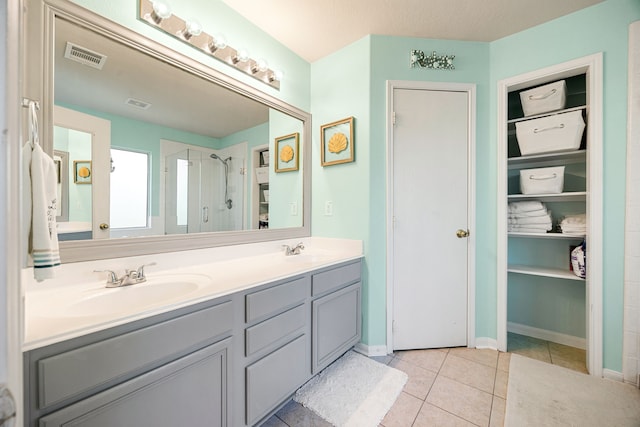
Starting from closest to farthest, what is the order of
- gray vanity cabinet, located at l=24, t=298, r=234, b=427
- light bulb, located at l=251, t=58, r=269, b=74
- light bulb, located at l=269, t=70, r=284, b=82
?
gray vanity cabinet, located at l=24, t=298, r=234, b=427, light bulb, located at l=251, t=58, r=269, b=74, light bulb, located at l=269, t=70, r=284, b=82

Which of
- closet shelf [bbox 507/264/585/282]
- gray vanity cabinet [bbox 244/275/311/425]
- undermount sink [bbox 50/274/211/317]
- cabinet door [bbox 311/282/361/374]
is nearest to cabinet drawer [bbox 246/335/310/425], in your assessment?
gray vanity cabinet [bbox 244/275/311/425]

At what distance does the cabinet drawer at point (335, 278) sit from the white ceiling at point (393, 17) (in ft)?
5.64

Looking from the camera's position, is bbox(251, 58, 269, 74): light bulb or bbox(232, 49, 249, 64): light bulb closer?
bbox(232, 49, 249, 64): light bulb

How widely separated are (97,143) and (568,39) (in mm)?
2941

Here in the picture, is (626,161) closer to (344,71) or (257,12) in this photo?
(344,71)

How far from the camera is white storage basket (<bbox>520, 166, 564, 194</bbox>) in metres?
1.92

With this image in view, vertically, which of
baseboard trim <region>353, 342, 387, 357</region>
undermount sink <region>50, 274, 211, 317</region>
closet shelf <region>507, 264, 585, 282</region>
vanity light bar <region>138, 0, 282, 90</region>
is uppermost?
vanity light bar <region>138, 0, 282, 90</region>

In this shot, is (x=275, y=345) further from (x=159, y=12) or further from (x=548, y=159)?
(x=548, y=159)

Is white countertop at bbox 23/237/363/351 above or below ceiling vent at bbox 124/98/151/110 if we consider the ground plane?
below

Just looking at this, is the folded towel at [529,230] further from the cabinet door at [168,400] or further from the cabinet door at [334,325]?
the cabinet door at [168,400]

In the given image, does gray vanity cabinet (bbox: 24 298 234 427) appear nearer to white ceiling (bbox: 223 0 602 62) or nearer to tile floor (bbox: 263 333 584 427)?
tile floor (bbox: 263 333 584 427)

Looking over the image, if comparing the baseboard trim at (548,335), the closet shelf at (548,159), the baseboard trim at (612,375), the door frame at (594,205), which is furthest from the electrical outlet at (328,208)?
the baseboard trim at (612,375)

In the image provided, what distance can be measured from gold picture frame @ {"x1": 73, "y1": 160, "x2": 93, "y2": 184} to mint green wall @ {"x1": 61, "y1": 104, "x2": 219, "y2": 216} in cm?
14

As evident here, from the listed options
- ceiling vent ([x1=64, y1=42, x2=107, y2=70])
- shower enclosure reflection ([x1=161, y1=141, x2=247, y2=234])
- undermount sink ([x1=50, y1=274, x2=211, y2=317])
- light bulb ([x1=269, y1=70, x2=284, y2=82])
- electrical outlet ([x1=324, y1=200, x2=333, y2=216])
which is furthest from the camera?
electrical outlet ([x1=324, y1=200, x2=333, y2=216])
